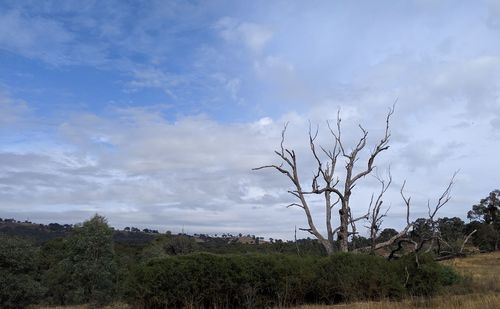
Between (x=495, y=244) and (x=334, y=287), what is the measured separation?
57.9 metres

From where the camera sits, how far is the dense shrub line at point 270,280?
14.6 meters

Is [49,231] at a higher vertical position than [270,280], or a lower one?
higher

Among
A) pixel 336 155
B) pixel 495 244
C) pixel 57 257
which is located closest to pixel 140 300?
pixel 336 155

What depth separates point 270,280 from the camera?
1539 cm

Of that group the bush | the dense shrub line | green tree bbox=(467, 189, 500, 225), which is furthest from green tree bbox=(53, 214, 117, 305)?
green tree bbox=(467, 189, 500, 225)

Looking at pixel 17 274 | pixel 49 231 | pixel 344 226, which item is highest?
pixel 49 231

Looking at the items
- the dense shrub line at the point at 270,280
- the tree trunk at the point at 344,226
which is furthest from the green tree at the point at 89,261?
the tree trunk at the point at 344,226

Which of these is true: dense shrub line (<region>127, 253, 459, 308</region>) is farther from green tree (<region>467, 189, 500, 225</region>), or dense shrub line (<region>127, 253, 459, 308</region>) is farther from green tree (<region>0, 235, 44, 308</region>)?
green tree (<region>467, 189, 500, 225</region>)

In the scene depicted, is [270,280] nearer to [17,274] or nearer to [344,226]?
[344,226]

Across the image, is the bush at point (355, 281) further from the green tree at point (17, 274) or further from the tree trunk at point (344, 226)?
the green tree at point (17, 274)

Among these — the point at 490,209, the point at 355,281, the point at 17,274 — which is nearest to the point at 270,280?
the point at 355,281

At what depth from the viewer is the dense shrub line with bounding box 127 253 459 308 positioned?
47.9 ft

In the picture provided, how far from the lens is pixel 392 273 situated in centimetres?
1636

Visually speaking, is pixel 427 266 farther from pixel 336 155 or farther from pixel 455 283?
pixel 336 155
